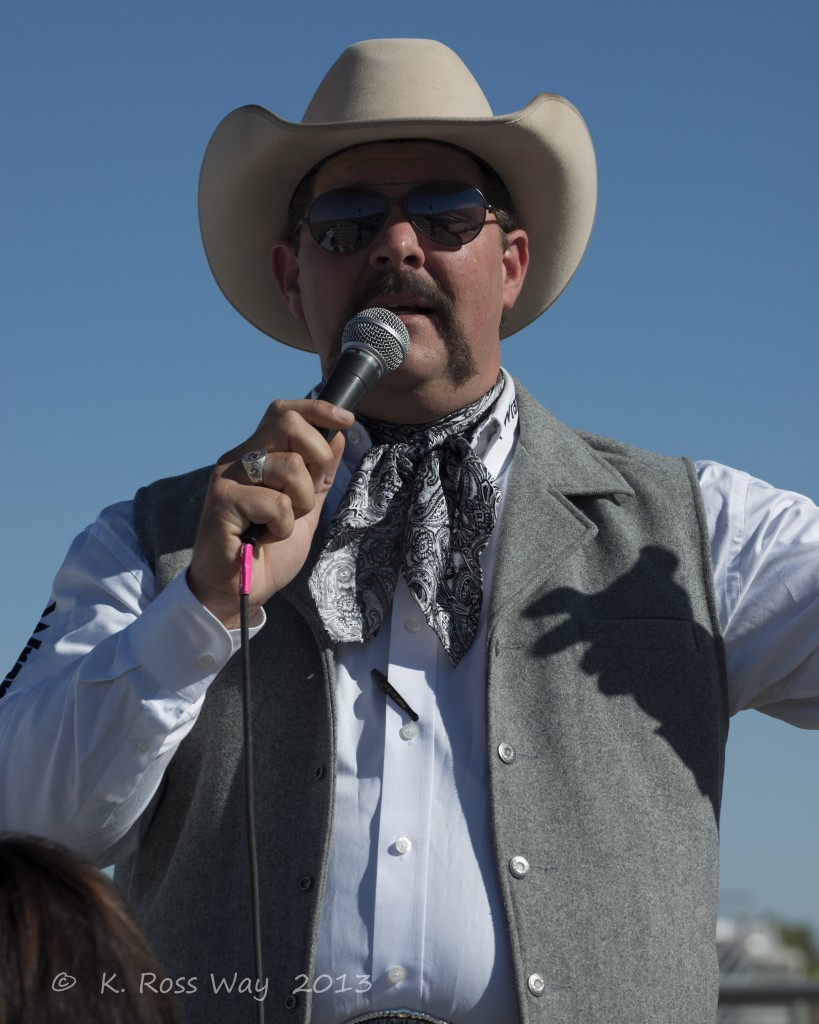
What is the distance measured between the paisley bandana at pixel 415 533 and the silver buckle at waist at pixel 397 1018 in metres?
0.67

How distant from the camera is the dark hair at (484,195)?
3475 mm

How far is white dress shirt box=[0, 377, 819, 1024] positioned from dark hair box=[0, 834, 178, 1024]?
42.0 inches

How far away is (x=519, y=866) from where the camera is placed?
104 inches

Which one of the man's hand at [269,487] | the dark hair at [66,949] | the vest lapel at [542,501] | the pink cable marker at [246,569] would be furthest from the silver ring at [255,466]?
the dark hair at [66,949]

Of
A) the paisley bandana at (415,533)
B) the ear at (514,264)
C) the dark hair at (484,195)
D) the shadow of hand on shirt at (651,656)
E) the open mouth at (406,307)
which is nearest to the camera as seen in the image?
the shadow of hand on shirt at (651,656)

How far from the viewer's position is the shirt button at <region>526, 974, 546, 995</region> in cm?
254

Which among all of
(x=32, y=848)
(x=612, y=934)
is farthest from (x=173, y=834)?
(x=32, y=848)

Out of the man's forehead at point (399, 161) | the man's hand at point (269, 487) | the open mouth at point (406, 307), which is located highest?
the man's forehead at point (399, 161)

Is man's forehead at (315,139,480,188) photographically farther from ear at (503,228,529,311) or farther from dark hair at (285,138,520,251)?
ear at (503,228,529,311)

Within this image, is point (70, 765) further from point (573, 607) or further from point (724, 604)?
point (724, 604)

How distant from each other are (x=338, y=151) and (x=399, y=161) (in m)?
0.18

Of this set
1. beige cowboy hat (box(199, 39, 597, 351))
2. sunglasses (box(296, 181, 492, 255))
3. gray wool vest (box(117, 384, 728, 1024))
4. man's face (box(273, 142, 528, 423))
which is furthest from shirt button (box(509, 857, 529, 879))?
beige cowboy hat (box(199, 39, 597, 351))

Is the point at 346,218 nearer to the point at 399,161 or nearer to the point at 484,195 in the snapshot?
the point at 399,161

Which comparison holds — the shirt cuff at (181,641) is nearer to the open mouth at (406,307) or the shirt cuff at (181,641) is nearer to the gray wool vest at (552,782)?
the gray wool vest at (552,782)
